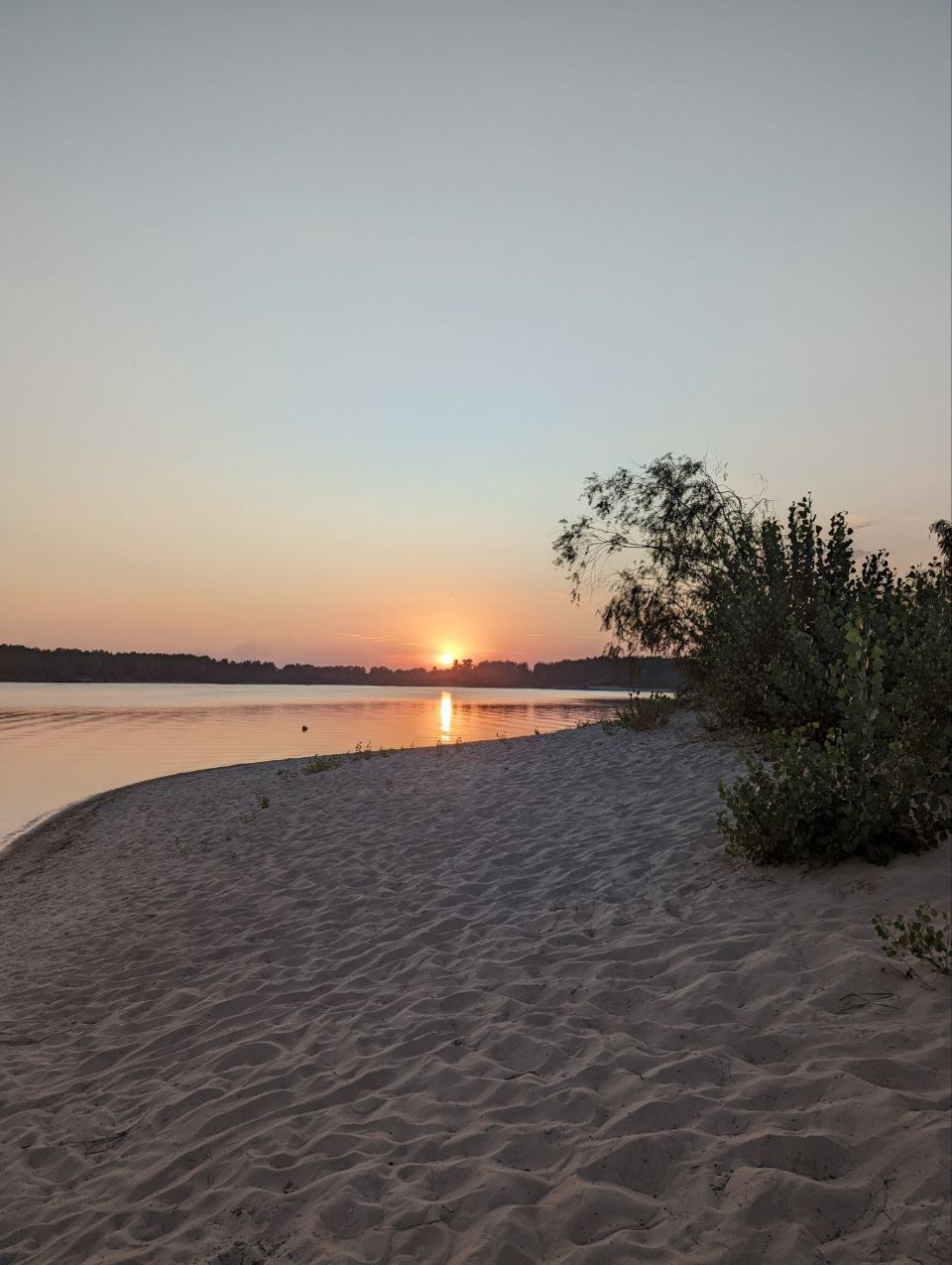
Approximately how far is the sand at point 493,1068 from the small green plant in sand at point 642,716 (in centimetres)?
954

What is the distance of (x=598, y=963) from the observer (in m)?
5.87

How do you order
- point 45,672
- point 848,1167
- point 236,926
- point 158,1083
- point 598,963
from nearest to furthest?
point 848,1167
point 158,1083
point 598,963
point 236,926
point 45,672

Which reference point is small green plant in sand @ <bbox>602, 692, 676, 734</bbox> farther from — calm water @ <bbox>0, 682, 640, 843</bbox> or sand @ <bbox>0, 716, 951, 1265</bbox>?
calm water @ <bbox>0, 682, 640, 843</bbox>

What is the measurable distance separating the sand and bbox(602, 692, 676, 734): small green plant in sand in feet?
31.3

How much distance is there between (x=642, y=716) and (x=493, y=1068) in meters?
15.4

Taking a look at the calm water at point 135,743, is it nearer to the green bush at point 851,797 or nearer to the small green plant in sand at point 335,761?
the small green plant in sand at point 335,761

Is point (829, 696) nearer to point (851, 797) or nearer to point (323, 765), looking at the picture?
point (851, 797)

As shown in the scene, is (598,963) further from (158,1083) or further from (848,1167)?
(158,1083)

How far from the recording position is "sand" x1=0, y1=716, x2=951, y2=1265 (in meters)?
3.40

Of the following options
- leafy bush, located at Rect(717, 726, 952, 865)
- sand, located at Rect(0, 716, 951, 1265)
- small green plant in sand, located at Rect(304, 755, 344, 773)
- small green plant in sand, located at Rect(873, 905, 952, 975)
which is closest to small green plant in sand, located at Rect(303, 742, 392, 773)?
small green plant in sand, located at Rect(304, 755, 344, 773)

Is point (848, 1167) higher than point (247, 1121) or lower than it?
higher

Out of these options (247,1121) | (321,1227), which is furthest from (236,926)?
(321,1227)

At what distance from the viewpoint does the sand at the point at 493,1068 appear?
3.40 metres

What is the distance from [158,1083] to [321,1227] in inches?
90.2
